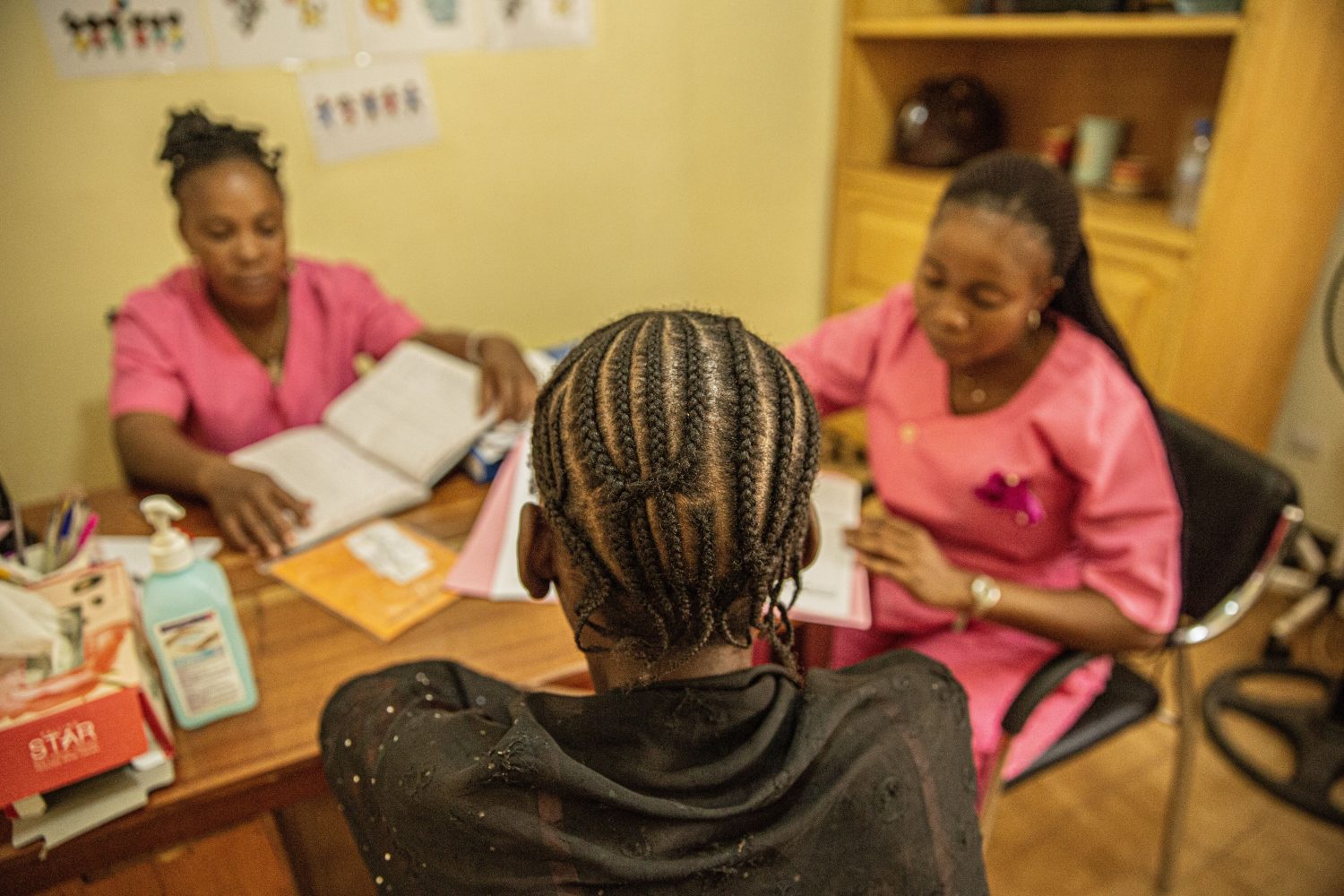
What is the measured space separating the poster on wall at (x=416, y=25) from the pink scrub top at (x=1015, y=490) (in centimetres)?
151

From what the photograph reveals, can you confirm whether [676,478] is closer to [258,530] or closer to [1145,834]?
[258,530]

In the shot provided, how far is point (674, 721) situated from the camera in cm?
66

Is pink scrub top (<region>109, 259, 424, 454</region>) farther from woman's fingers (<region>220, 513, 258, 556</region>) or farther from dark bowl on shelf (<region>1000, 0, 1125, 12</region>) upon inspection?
dark bowl on shelf (<region>1000, 0, 1125, 12</region>)

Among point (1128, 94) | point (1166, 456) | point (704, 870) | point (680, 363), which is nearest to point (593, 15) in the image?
point (1128, 94)

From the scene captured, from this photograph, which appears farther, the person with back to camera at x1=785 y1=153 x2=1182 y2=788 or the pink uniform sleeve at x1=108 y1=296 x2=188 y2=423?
the pink uniform sleeve at x1=108 y1=296 x2=188 y2=423

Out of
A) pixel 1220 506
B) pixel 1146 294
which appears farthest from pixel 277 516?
pixel 1146 294

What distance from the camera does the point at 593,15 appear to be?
251 cm

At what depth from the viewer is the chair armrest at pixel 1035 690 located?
1126 mm

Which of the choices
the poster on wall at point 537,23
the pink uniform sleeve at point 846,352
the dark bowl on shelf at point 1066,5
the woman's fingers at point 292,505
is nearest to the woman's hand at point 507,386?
the woman's fingers at point 292,505

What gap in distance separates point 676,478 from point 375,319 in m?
1.42

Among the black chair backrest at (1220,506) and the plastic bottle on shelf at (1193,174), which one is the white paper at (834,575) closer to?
the black chair backrest at (1220,506)

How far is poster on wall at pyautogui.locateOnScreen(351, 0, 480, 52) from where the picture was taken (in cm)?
221

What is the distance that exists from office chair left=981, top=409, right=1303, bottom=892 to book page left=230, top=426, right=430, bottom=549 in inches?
38.1

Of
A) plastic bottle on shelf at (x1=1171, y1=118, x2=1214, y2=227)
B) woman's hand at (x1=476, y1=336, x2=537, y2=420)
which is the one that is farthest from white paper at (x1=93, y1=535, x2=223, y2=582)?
plastic bottle on shelf at (x1=1171, y1=118, x2=1214, y2=227)
